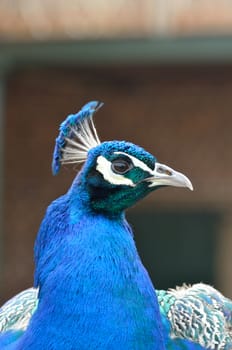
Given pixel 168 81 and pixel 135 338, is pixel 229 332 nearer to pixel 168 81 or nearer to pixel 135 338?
pixel 135 338

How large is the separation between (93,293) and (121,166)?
208 millimetres

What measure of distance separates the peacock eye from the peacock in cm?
36

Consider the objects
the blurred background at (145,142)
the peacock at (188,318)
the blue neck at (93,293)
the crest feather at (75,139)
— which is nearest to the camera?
the blue neck at (93,293)

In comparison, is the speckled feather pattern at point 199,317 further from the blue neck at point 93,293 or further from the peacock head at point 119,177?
the peacock head at point 119,177

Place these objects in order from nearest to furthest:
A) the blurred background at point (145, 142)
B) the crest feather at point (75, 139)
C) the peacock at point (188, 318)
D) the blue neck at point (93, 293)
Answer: the blue neck at point (93, 293)
the crest feather at point (75, 139)
the peacock at point (188, 318)
the blurred background at point (145, 142)

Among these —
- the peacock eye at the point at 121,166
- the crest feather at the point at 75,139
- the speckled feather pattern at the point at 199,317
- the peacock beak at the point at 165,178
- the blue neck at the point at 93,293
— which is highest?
the crest feather at the point at 75,139

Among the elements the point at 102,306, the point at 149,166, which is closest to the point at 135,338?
the point at 102,306

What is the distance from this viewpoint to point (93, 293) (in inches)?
52.5

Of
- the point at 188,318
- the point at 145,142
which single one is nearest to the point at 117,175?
the point at 188,318

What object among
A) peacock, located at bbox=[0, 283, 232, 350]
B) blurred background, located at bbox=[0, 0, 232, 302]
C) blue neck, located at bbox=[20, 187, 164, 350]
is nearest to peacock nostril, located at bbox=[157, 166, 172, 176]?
blue neck, located at bbox=[20, 187, 164, 350]

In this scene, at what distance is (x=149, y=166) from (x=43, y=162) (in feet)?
8.48

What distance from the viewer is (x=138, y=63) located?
3.41 metres

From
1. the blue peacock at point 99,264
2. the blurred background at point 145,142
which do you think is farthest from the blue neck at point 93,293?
the blurred background at point 145,142

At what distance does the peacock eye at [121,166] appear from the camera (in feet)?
4.48
